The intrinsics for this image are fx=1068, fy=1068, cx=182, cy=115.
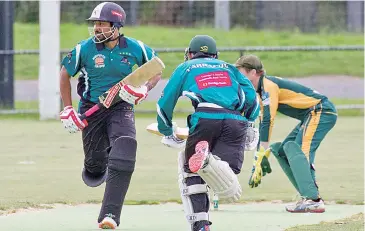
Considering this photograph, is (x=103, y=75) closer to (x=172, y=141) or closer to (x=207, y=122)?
(x=172, y=141)

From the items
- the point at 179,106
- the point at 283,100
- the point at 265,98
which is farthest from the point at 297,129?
the point at 179,106

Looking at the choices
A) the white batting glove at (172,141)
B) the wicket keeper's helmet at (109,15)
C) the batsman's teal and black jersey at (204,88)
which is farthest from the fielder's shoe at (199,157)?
the wicket keeper's helmet at (109,15)

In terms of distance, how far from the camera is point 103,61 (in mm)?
9562

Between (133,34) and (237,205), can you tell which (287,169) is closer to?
(237,205)

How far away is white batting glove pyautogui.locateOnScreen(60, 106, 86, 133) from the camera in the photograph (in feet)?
30.8

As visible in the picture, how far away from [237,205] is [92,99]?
2277 mm

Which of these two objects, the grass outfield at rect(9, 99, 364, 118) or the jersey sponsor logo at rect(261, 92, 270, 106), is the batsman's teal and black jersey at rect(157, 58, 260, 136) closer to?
the jersey sponsor logo at rect(261, 92, 270, 106)

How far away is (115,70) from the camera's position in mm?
9570

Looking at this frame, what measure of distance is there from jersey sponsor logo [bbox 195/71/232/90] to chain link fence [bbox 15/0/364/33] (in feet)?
67.7

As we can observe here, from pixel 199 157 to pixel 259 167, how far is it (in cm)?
277

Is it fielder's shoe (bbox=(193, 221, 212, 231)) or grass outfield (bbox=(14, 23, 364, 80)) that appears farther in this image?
grass outfield (bbox=(14, 23, 364, 80))

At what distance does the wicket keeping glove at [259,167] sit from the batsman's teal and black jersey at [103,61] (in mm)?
1738

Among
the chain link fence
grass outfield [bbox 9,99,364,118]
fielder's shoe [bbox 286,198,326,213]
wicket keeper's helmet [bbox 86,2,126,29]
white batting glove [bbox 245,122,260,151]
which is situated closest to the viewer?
white batting glove [bbox 245,122,260,151]

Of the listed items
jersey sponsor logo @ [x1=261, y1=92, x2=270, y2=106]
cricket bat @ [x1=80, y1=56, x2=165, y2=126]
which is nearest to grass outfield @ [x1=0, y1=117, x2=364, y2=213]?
jersey sponsor logo @ [x1=261, y1=92, x2=270, y2=106]
